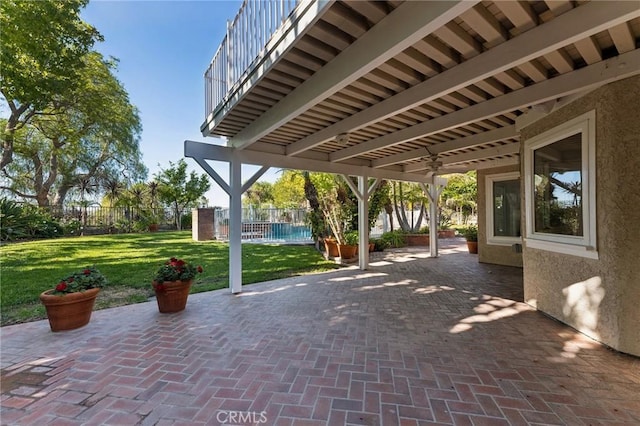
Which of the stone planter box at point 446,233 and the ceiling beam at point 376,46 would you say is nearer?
the ceiling beam at point 376,46

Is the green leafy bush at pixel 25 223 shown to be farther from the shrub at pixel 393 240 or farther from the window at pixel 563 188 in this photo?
the window at pixel 563 188

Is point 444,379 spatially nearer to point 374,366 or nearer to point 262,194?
point 374,366

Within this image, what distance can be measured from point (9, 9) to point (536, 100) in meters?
11.0

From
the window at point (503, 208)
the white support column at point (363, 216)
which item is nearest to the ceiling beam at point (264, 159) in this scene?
the white support column at point (363, 216)

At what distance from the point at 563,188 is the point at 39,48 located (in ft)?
38.4

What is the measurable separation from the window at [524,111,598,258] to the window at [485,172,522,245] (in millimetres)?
3305

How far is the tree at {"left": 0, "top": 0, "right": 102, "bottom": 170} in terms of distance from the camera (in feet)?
21.5

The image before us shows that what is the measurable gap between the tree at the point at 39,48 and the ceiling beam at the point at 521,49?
907 cm

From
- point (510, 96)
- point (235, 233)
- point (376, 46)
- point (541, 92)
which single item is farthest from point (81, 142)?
point (541, 92)

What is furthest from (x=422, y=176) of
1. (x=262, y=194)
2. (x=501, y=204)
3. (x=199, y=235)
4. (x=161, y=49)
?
(x=262, y=194)

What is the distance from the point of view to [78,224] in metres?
13.0

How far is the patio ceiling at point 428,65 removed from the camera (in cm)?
190

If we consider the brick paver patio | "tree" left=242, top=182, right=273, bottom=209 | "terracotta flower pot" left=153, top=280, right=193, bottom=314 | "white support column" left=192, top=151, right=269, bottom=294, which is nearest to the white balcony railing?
"white support column" left=192, top=151, right=269, bottom=294

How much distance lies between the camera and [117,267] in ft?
22.1
